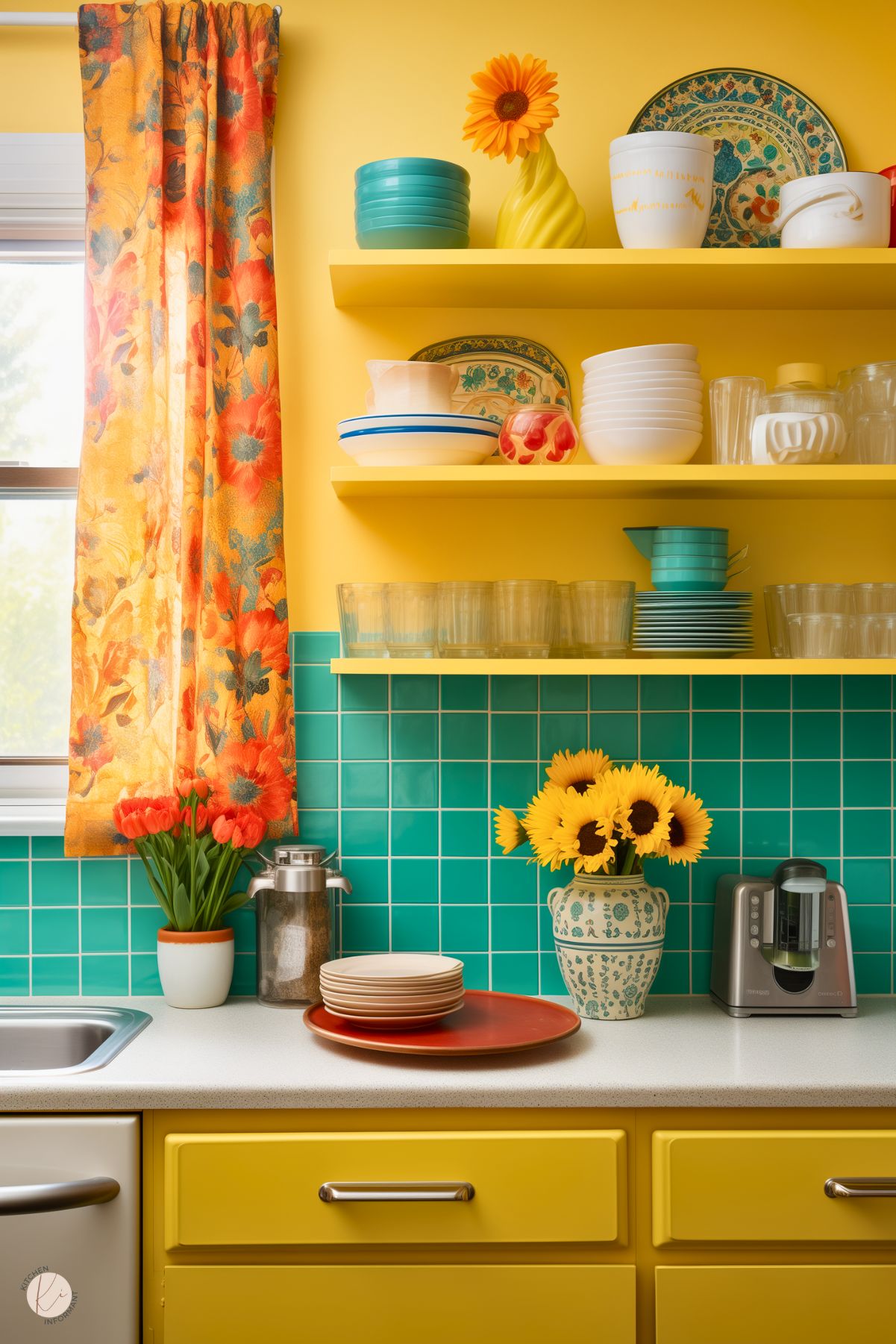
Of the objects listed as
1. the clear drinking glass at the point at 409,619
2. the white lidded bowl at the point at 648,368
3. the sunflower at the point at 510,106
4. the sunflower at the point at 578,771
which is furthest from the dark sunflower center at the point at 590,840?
the sunflower at the point at 510,106

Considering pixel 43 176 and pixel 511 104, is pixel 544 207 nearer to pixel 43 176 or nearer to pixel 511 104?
pixel 511 104

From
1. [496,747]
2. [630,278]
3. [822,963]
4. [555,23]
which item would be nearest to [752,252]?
[630,278]

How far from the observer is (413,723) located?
2164 millimetres

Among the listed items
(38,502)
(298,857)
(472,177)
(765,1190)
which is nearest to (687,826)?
(765,1190)

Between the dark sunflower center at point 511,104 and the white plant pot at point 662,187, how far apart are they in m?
0.17

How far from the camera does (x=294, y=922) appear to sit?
1991 millimetres

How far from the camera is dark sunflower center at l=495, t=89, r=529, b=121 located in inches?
74.4

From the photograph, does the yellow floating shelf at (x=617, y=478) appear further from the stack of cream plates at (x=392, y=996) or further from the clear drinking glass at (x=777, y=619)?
the stack of cream plates at (x=392, y=996)

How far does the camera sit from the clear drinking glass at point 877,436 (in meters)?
1.98

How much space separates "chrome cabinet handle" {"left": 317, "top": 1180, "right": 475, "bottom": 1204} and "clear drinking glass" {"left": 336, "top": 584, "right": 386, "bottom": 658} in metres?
0.86

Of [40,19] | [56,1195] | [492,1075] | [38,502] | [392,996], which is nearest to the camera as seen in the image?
[56,1195]

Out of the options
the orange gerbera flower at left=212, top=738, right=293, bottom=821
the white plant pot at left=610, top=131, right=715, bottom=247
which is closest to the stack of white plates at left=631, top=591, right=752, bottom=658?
the white plant pot at left=610, top=131, right=715, bottom=247

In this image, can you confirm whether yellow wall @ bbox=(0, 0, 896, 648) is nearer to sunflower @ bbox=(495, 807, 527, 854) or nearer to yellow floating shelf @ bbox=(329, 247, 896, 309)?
yellow floating shelf @ bbox=(329, 247, 896, 309)

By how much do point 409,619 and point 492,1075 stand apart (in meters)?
0.77
